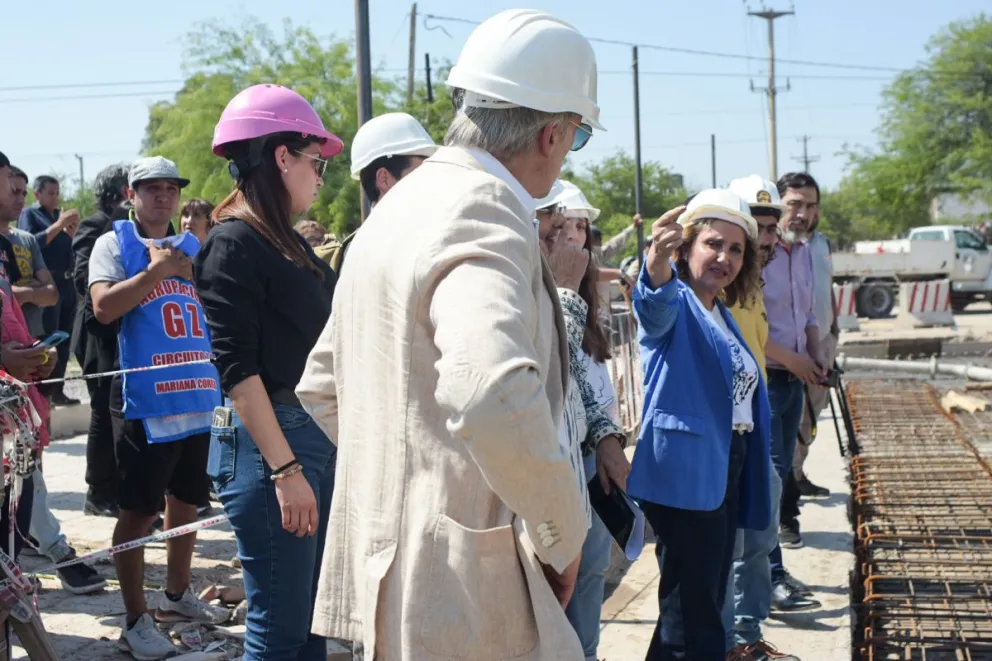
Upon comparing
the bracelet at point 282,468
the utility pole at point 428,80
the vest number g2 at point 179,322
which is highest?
the utility pole at point 428,80

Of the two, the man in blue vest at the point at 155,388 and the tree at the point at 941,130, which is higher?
the tree at the point at 941,130

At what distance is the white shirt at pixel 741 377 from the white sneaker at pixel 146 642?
235 cm

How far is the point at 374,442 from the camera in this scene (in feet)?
6.40

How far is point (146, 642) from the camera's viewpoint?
4.36 m

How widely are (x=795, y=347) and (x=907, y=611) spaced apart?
5.18 feet

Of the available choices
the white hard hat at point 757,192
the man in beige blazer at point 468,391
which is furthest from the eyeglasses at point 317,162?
the white hard hat at point 757,192

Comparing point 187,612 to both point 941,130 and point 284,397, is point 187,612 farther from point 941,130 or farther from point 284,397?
point 941,130

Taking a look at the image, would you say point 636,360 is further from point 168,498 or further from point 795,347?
point 168,498

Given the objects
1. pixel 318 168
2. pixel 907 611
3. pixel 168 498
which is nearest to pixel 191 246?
pixel 168 498

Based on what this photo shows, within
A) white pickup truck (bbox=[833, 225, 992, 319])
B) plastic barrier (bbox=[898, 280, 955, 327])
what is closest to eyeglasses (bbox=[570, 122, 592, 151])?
plastic barrier (bbox=[898, 280, 955, 327])

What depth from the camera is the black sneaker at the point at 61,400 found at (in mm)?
10034

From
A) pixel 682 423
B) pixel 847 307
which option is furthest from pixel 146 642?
pixel 847 307

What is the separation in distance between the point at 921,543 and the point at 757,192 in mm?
2141

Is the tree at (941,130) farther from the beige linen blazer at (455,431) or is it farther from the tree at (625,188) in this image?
the beige linen blazer at (455,431)
